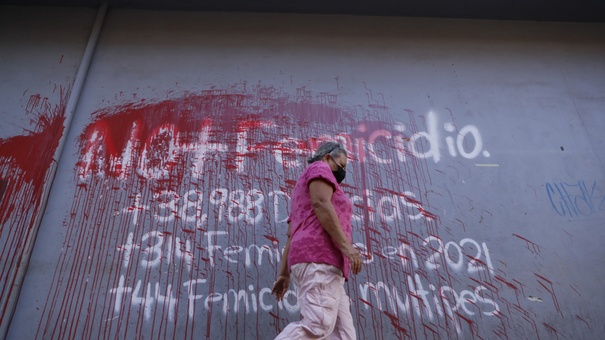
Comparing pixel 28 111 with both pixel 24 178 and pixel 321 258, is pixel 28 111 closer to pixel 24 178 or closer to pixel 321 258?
pixel 24 178

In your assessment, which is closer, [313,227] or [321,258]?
[321,258]

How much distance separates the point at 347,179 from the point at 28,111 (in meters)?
2.55

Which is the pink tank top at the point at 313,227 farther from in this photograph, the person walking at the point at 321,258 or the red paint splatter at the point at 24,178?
the red paint splatter at the point at 24,178

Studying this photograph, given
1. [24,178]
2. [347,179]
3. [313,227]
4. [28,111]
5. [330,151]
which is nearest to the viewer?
[313,227]

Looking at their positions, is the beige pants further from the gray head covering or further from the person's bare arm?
the gray head covering

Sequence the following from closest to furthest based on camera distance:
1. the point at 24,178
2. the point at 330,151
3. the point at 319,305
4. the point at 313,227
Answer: the point at 319,305, the point at 313,227, the point at 330,151, the point at 24,178

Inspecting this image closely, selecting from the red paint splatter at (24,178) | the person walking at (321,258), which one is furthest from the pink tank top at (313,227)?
the red paint splatter at (24,178)

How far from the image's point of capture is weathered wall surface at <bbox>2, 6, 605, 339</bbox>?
2.88m

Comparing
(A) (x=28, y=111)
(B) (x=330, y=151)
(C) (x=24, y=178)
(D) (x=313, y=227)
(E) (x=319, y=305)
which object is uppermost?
(A) (x=28, y=111)

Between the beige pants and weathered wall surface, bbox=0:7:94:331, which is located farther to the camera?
weathered wall surface, bbox=0:7:94:331

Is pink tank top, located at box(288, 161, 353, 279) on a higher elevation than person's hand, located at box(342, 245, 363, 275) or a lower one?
higher

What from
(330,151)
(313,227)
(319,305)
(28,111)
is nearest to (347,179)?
(330,151)

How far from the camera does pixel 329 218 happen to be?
82.7 inches

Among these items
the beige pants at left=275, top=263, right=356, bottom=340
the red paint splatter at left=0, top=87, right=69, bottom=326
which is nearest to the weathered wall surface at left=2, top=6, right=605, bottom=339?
the red paint splatter at left=0, top=87, right=69, bottom=326
